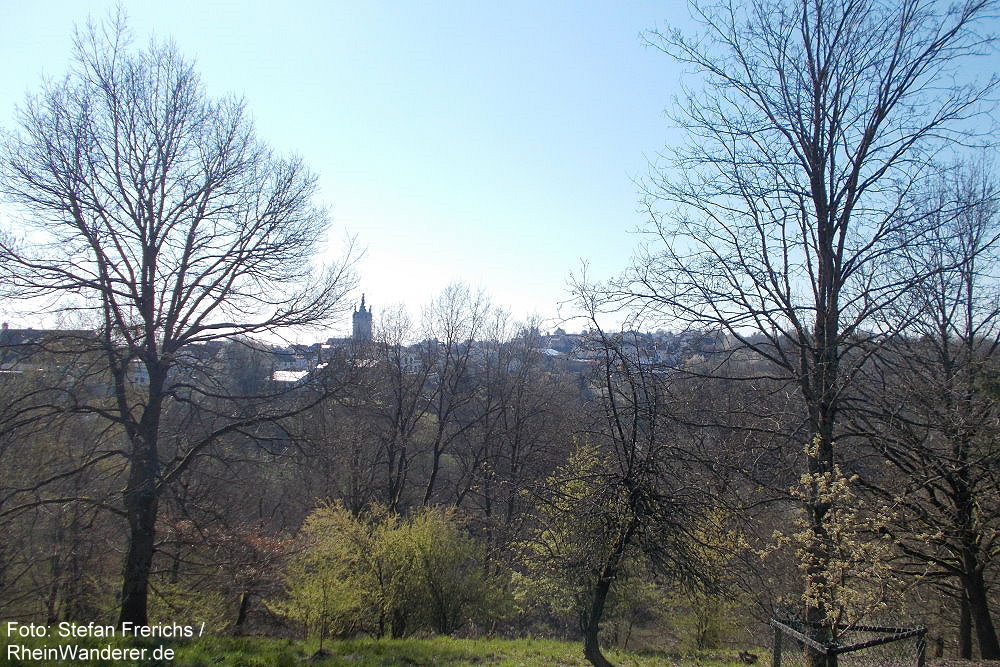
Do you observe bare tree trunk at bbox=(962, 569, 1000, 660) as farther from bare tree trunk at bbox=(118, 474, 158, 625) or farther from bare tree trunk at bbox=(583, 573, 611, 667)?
bare tree trunk at bbox=(118, 474, 158, 625)

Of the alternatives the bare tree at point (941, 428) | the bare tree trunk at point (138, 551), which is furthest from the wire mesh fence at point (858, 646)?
the bare tree trunk at point (138, 551)

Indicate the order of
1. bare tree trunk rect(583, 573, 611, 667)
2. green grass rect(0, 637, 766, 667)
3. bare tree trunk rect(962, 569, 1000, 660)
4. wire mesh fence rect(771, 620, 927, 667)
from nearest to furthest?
wire mesh fence rect(771, 620, 927, 667), green grass rect(0, 637, 766, 667), bare tree trunk rect(583, 573, 611, 667), bare tree trunk rect(962, 569, 1000, 660)

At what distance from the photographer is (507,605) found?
52.0 ft

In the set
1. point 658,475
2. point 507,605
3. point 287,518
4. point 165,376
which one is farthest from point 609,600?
point 287,518

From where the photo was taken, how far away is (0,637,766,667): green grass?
6543 millimetres

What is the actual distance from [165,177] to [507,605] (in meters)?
12.9

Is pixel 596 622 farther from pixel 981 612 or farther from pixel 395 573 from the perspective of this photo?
pixel 395 573

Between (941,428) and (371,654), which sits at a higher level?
(941,428)

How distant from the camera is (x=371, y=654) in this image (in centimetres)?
849

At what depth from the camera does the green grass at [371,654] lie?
6543 millimetres

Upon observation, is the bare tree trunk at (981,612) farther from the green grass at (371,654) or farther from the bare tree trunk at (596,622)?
the bare tree trunk at (596,622)

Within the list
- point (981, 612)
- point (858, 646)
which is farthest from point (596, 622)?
point (981, 612)

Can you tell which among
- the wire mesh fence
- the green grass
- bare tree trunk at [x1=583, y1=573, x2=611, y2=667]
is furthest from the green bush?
the wire mesh fence

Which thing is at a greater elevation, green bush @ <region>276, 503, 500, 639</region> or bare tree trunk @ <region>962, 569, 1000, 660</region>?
bare tree trunk @ <region>962, 569, 1000, 660</region>
